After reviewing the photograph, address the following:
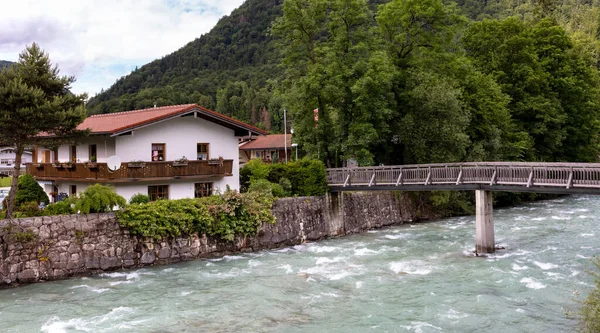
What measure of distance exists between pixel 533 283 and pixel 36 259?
18.0 meters

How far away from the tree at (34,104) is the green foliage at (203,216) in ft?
14.9

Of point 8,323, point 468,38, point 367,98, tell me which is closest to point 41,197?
point 8,323

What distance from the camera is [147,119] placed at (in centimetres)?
2803

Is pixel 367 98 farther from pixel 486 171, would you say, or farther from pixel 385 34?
pixel 486 171

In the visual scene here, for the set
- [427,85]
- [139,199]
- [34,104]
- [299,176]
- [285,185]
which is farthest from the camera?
[427,85]

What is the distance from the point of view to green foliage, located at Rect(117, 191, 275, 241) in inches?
939

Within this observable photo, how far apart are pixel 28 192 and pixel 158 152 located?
21.0 ft

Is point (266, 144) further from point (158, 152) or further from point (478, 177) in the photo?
point (478, 177)

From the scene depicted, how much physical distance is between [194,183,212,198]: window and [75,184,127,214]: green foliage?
714cm

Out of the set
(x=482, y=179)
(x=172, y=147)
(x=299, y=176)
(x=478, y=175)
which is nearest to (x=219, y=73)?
(x=299, y=176)

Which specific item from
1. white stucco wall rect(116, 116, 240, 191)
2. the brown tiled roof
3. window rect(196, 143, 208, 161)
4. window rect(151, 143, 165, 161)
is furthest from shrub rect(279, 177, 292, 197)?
the brown tiled roof

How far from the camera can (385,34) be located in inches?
1583

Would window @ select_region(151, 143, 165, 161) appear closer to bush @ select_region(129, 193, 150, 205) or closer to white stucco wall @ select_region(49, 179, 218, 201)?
white stucco wall @ select_region(49, 179, 218, 201)

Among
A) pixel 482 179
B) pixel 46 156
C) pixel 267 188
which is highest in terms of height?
pixel 46 156
